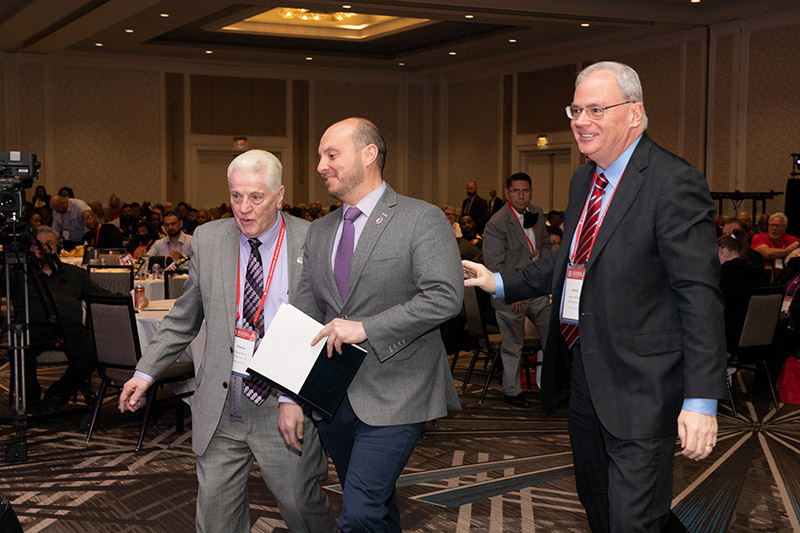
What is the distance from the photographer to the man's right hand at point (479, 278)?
2.73 meters

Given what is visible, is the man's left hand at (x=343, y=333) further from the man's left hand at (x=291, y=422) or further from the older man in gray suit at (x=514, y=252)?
the older man in gray suit at (x=514, y=252)

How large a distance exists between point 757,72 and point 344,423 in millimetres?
12683

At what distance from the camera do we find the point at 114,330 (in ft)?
17.3

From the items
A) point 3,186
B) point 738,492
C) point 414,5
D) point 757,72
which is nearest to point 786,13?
point 757,72

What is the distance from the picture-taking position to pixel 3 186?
490 cm

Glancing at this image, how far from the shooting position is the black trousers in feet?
7.22

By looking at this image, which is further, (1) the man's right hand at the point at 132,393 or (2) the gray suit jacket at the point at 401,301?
(1) the man's right hand at the point at 132,393

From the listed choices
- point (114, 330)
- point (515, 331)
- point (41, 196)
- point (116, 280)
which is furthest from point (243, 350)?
point (41, 196)

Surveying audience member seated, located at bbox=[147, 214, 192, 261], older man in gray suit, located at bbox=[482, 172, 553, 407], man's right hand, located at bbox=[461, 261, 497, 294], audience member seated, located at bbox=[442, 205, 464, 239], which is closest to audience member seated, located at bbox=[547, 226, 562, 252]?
audience member seated, located at bbox=[442, 205, 464, 239]

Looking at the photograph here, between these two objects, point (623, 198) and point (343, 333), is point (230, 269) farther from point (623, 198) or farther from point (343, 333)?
point (623, 198)

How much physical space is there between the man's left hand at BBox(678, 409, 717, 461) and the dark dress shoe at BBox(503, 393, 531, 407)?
14.4ft

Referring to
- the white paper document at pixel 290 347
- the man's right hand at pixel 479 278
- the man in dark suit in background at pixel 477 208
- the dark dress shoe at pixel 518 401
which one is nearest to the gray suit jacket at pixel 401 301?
the white paper document at pixel 290 347

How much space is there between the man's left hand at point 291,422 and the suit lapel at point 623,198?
3.14 ft

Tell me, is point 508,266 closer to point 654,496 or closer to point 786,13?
point 654,496
